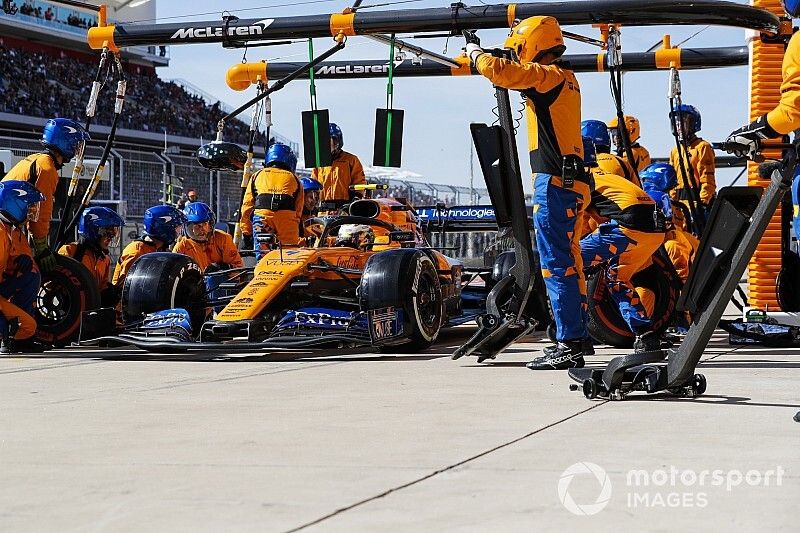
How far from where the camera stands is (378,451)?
3.98 m

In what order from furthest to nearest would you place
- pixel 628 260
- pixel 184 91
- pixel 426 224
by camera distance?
Answer: pixel 184 91 < pixel 426 224 < pixel 628 260

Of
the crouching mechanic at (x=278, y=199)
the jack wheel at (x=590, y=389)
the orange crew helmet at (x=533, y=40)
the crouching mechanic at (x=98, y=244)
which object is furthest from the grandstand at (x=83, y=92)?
the jack wheel at (x=590, y=389)

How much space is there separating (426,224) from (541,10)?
12.1 ft

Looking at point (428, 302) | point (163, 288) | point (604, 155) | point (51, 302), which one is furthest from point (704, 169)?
point (51, 302)

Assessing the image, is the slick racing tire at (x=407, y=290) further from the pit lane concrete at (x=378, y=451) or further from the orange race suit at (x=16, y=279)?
the orange race suit at (x=16, y=279)

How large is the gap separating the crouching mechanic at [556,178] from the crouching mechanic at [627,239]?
84 cm

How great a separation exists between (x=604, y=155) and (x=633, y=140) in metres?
2.34

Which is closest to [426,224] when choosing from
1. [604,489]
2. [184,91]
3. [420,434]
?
[420,434]

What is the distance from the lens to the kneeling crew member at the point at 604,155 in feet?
29.0

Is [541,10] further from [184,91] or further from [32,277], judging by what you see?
[184,91]

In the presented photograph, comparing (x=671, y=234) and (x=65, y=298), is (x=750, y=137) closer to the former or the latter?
(x=671, y=234)

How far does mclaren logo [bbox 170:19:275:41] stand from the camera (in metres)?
11.0

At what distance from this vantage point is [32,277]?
8.88 m

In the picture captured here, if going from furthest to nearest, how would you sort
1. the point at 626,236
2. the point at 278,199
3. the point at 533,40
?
the point at 278,199
the point at 626,236
the point at 533,40
